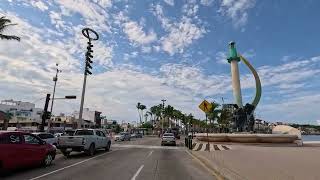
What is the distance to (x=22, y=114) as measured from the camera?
123 m

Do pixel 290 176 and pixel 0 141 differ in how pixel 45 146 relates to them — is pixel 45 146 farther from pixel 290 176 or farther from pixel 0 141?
pixel 290 176

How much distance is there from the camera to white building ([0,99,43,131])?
361 ft

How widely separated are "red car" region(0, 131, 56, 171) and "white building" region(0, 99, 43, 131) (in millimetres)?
89986

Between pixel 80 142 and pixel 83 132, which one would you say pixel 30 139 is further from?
pixel 83 132

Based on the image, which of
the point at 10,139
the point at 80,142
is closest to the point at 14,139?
the point at 10,139

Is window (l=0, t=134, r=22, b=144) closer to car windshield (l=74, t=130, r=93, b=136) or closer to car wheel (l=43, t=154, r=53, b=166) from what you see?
car wheel (l=43, t=154, r=53, b=166)

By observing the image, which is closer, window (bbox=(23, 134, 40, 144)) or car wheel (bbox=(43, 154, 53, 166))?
window (bbox=(23, 134, 40, 144))

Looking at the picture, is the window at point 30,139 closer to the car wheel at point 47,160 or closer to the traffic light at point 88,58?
the car wheel at point 47,160

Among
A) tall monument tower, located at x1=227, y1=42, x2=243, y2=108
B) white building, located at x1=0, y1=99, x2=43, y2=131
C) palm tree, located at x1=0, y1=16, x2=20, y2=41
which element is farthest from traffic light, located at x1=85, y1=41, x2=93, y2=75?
white building, located at x1=0, y1=99, x2=43, y2=131

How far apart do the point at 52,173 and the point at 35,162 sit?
6.22 feet

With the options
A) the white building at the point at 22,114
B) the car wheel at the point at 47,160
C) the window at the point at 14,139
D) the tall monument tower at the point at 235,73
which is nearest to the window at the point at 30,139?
the window at the point at 14,139

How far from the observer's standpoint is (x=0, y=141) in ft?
40.8

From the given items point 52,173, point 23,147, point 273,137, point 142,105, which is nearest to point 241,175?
point 52,173

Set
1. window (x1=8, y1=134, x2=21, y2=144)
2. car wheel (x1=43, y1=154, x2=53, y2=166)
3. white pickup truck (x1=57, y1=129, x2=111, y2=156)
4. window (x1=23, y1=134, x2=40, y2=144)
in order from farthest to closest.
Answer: white pickup truck (x1=57, y1=129, x2=111, y2=156) → car wheel (x1=43, y1=154, x2=53, y2=166) → window (x1=23, y1=134, x2=40, y2=144) → window (x1=8, y1=134, x2=21, y2=144)
